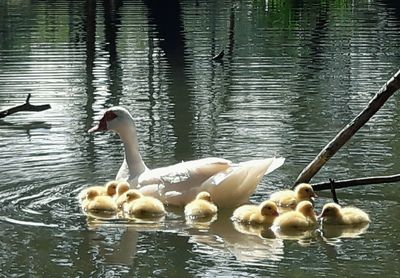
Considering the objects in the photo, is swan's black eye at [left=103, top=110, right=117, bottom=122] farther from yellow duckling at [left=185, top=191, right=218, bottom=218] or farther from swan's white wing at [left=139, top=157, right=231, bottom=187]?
yellow duckling at [left=185, top=191, right=218, bottom=218]

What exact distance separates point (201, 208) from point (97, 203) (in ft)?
3.07

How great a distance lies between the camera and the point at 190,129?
13664 mm

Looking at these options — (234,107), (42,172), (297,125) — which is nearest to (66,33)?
(234,107)

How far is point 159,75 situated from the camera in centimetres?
1942

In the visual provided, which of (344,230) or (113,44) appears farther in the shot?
(113,44)

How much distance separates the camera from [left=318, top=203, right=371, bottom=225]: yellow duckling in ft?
29.3

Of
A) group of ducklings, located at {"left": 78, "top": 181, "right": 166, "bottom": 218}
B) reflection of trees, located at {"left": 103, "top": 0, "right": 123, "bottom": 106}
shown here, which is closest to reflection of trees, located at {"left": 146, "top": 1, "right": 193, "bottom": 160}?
reflection of trees, located at {"left": 103, "top": 0, "right": 123, "bottom": 106}

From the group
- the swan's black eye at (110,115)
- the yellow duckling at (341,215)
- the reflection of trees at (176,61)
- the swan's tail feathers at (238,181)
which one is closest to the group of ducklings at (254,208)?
the yellow duckling at (341,215)

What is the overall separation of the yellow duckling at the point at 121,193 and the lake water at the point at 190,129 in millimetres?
391

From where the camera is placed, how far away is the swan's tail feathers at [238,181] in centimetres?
955

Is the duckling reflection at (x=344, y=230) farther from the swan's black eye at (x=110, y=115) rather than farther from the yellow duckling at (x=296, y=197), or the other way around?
the swan's black eye at (x=110, y=115)

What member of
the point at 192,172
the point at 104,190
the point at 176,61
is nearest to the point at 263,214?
the point at 192,172

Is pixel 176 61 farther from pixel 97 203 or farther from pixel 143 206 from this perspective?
pixel 143 206

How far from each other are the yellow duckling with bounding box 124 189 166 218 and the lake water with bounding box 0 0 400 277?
7.2 inches
